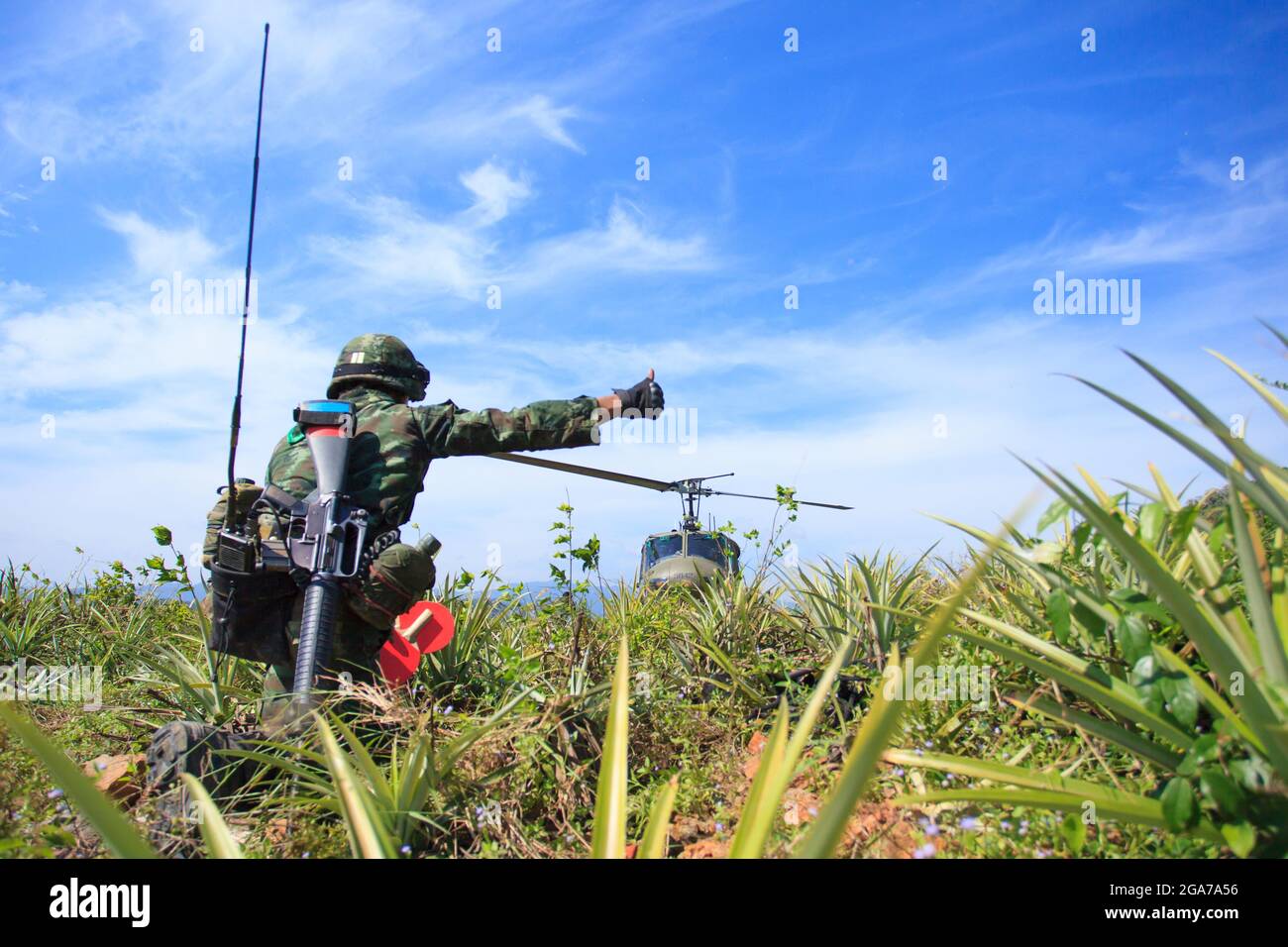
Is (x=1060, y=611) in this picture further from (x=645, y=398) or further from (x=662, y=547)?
(x=662, y=547)

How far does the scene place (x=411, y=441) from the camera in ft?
12.8

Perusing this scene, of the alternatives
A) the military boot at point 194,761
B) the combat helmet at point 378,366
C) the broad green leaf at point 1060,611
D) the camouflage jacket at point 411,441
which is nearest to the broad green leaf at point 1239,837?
the broad green leaf at point 1060,611

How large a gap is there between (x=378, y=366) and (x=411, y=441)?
1.91ft

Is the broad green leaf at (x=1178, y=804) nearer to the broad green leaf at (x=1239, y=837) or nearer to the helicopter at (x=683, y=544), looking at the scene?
the broad green leaf at (x=1239, y=837)

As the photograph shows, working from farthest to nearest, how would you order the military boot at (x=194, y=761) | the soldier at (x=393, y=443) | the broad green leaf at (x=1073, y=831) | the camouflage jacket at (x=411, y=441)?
the camouflage jacket at (x=411, y=441)
the soldier at (x=393, y=443)
the military boot at (x=194, y=761)
the broad green leaf at (x=1073, y=831)

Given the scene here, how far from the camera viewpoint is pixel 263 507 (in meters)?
3.68

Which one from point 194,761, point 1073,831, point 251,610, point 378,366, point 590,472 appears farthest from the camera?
point 590,472

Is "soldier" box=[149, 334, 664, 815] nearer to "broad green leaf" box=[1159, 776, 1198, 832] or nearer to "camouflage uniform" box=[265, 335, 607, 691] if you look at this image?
"camouflage uniform" box=[265, 335, 607, 691]

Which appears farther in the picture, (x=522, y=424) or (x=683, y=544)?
(x=683, y=544)

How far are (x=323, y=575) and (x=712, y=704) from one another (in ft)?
5.75

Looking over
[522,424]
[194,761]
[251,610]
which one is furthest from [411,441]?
[194,761]

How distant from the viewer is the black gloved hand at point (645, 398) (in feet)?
13.1

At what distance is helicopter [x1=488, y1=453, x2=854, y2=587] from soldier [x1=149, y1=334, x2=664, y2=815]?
0.37 meters
